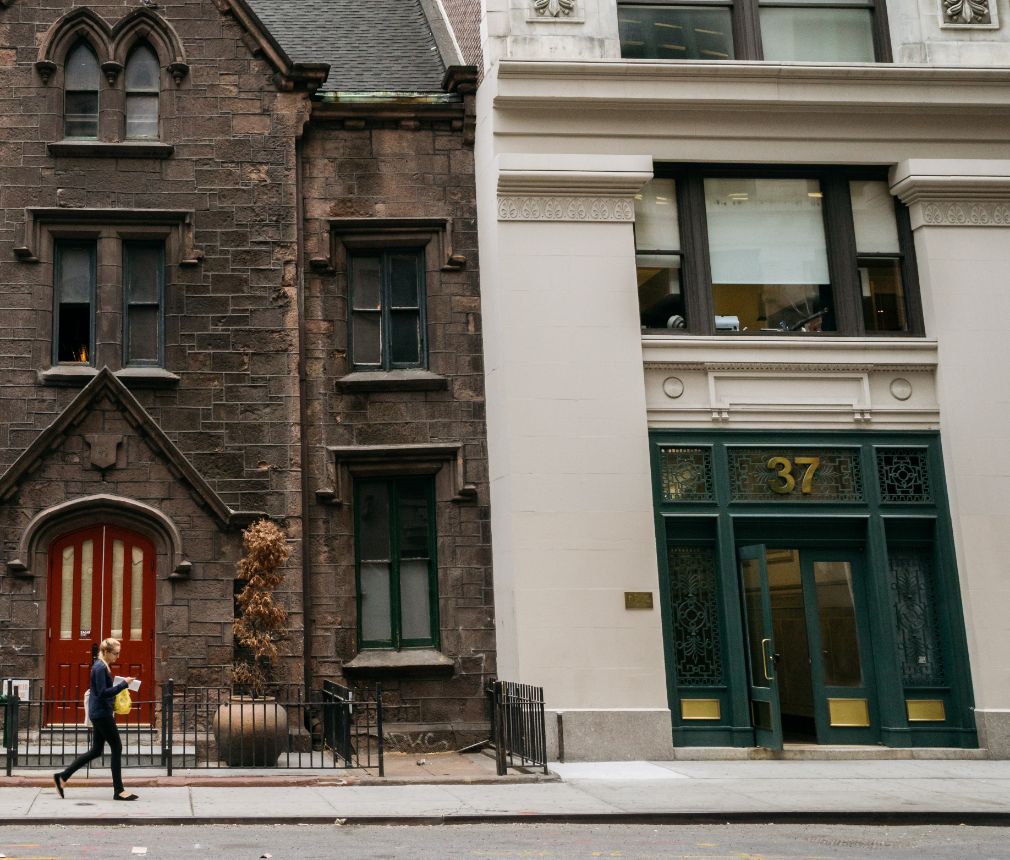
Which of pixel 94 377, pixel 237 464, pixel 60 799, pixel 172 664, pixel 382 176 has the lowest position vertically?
pixel 60 799

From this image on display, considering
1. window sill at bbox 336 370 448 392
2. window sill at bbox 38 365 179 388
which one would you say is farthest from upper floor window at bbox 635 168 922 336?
window sill at bbox 38 365 179 388

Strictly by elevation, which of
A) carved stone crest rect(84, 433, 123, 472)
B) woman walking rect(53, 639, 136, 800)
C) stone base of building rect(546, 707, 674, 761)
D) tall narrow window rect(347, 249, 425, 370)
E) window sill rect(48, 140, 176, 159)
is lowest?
stone base of building rect(546, 707, 674, 761)

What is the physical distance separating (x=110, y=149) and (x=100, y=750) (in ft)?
29.9

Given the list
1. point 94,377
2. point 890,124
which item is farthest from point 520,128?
point 94,377

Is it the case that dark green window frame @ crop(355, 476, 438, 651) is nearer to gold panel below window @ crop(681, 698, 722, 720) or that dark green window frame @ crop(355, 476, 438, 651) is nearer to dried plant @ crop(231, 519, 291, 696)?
dried plant @ crop(231, 519, 291, 696)

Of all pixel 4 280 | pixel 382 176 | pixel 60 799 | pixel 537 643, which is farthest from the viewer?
pixel 382 176

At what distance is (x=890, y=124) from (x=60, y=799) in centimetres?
1426

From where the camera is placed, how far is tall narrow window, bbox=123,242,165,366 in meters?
17.6

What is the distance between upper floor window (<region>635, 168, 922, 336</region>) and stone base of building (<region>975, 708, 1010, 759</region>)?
5.51 metres

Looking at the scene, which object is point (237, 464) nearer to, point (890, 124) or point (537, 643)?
point (537, 643)

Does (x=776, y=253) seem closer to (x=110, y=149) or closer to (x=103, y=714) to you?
(x=110, y=149)

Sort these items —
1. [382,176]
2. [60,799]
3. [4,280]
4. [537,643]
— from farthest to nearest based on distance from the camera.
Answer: [382,176], [4,280], [537,643], [60,799]

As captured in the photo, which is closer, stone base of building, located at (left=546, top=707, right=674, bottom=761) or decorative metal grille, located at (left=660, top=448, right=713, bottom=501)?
stone base of building, located at (left=546, top=707, right=674, bottom=761)

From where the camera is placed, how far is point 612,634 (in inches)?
647
